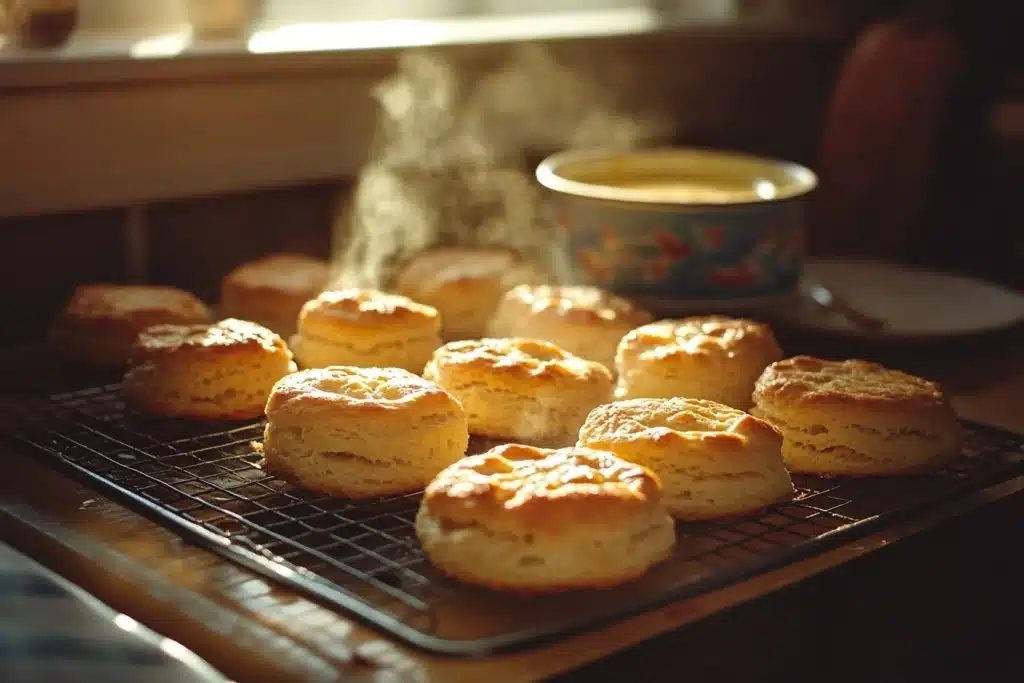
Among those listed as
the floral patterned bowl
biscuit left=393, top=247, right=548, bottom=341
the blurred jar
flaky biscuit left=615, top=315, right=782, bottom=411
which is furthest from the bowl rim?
the blurred jar

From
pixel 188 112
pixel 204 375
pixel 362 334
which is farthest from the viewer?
pixel 188 112

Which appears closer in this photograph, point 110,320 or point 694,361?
point 694,361

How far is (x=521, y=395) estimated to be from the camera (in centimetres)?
199

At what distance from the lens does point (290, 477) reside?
1788 mm

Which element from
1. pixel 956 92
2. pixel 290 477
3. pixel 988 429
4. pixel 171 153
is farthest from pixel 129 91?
pixel 956 92

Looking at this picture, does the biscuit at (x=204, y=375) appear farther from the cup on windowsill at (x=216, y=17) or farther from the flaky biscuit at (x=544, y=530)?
the cup on windowsill at (x=216, y=17)

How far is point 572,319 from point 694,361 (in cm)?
30

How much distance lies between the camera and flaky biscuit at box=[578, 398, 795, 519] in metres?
1.71

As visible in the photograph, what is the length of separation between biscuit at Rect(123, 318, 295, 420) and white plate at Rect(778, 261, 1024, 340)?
112 cm

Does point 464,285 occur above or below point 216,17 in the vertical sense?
below

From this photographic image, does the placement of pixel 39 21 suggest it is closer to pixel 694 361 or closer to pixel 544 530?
pixel 694 361

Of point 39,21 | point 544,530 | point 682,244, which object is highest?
point 39,21

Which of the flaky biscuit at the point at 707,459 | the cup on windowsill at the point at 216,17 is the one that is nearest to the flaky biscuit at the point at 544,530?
the flaky biscuit at the point at 707,459

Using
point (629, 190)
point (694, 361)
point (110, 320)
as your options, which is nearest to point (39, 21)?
point (110, 320)
